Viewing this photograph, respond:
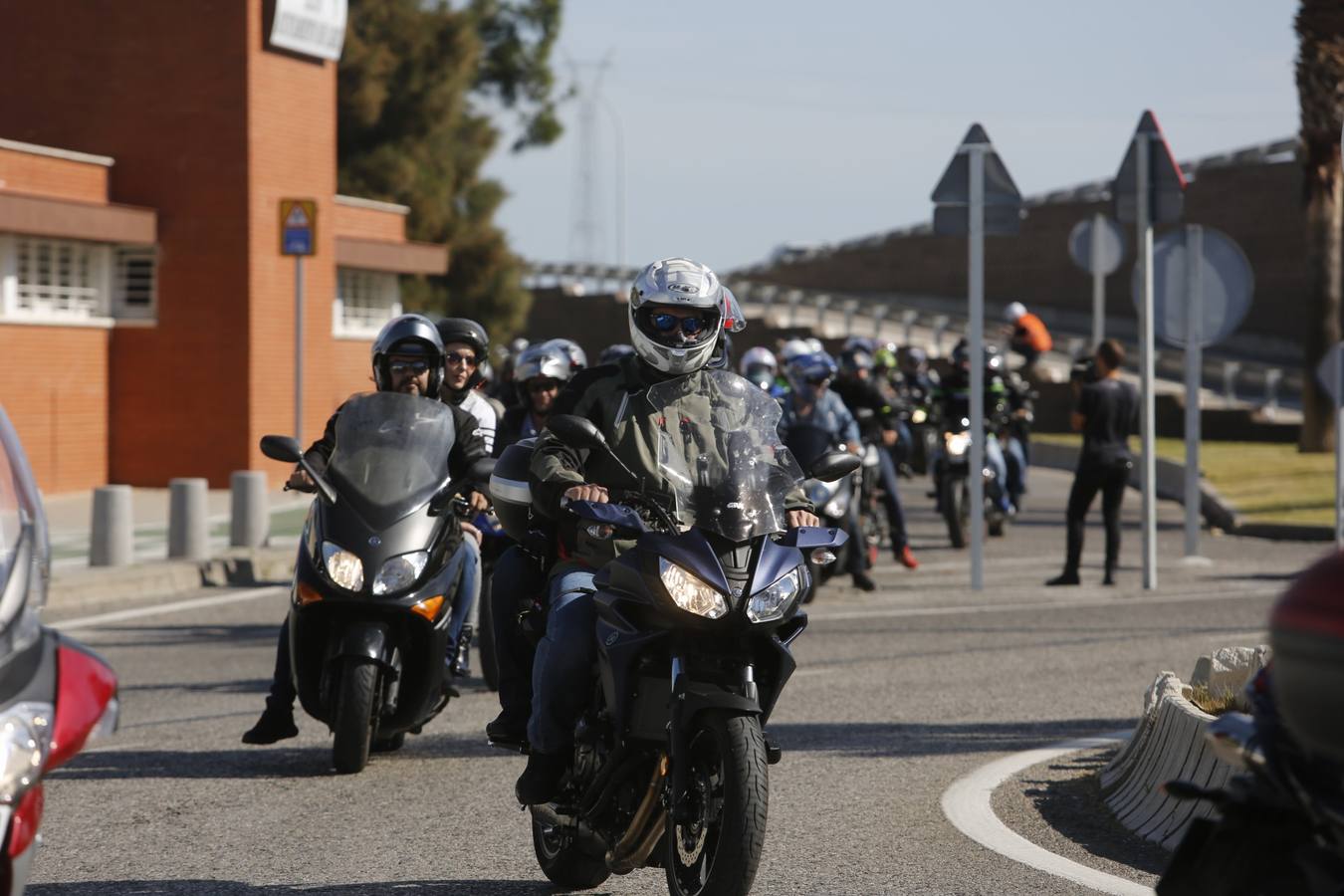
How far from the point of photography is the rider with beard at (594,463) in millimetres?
5531

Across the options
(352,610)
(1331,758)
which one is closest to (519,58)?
(352,610)

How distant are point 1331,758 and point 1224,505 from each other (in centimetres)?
1938

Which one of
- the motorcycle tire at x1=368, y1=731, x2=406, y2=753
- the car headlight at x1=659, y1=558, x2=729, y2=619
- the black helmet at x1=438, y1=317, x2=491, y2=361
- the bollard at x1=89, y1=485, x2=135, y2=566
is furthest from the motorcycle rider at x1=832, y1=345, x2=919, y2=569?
the car headlight at x1=659, y1=558, x2=729, y2=619

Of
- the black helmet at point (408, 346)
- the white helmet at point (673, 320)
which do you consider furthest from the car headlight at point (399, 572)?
the white helmet at point (673, 320)

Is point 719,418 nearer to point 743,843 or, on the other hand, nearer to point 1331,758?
point 743,843

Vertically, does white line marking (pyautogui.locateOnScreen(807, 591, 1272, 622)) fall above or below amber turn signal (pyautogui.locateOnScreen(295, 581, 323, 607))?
below

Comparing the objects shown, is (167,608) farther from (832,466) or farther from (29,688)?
(29,688)

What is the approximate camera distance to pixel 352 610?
7.63 metres

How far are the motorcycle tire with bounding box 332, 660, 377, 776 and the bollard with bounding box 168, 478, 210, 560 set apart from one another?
9.23 meters

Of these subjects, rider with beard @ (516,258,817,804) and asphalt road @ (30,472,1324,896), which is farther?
asphalt road @ (30,472,1324,896)

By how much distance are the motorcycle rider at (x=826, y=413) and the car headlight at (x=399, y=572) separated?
6571 mm

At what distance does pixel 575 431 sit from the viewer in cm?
529

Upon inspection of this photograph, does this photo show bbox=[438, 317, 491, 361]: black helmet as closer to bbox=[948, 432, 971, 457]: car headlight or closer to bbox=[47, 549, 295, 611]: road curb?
bbox=[47, 549, 295, 611]: road curb

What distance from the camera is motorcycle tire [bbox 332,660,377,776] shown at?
24.7 feet
